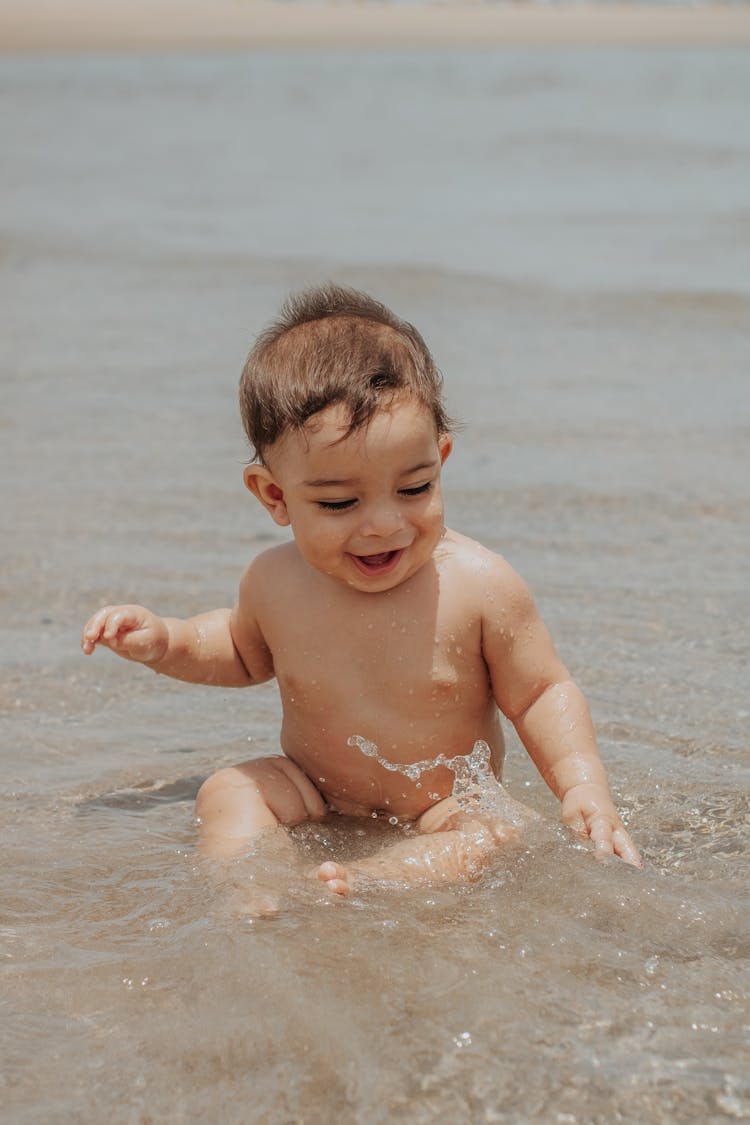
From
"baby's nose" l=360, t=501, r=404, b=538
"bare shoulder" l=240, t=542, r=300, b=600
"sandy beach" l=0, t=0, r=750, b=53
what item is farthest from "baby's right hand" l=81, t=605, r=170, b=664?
"sandy beach" l=0, t=0, r=750, b=53

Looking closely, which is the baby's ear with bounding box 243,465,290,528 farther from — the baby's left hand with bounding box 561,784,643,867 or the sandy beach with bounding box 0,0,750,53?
the sandy beach with bounding box 0,0,750,53

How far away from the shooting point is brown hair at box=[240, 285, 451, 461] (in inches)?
105

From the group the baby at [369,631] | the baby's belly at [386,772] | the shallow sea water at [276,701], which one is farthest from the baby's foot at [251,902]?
the baby's belly at [386,772]

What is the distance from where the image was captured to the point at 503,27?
140 feet

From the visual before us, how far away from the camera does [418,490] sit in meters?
2.74

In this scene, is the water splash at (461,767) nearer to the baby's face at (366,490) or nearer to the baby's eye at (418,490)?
the baby's face at (366,490)

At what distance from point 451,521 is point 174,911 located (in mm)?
Result: 2229

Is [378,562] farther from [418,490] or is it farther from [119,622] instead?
[119,622]

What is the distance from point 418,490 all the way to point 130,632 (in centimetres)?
68

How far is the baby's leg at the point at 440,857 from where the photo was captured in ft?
8.66

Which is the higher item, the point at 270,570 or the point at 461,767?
the point at 270,570

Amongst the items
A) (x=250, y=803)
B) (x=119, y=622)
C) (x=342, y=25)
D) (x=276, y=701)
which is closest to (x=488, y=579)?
(x=250, y=803)

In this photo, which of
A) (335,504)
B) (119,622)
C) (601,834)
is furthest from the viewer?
(119,622)

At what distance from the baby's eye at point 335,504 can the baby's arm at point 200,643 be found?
1.29ft
